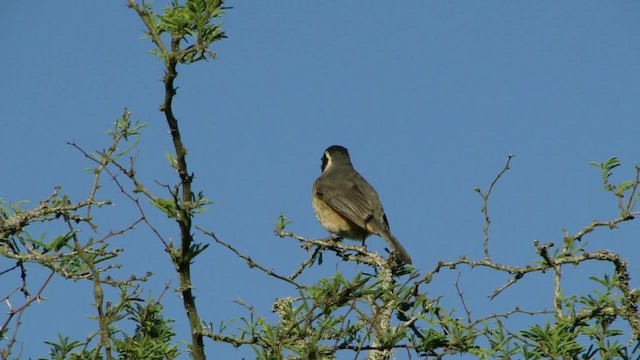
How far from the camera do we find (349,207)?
955 centimetres

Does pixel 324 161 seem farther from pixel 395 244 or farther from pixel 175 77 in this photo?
pixel 175 77

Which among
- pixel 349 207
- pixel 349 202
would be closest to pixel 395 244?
pixel 349 207

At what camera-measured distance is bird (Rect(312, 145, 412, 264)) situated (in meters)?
9.36

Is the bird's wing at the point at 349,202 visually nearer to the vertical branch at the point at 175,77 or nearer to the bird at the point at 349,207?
the bird at the point at 349,207

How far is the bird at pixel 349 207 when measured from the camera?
30.7 feet

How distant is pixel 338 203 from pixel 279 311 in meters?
4.56

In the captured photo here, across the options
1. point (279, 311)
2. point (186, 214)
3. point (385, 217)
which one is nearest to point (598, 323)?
point (279, 311)

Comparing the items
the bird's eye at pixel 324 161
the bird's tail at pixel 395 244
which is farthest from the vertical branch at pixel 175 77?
the bird's eye at pixel 324 161

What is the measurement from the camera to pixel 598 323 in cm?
501

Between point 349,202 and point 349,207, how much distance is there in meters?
0.15

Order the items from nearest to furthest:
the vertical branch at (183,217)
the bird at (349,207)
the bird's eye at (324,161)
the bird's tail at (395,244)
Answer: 1. the vertical branch at (183,217)
2. the bird's tail at (395,244)
3. the bird at (349,207)
4. the bird's eye at (324,161)

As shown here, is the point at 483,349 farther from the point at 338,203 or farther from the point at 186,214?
the point at 338,203

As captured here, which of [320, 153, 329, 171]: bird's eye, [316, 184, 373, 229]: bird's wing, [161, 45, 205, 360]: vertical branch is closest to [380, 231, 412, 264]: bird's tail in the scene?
[316, 184, 373, 229]: bird's wing

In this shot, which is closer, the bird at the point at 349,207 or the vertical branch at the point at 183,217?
the vertical branch at the point at 183,217
